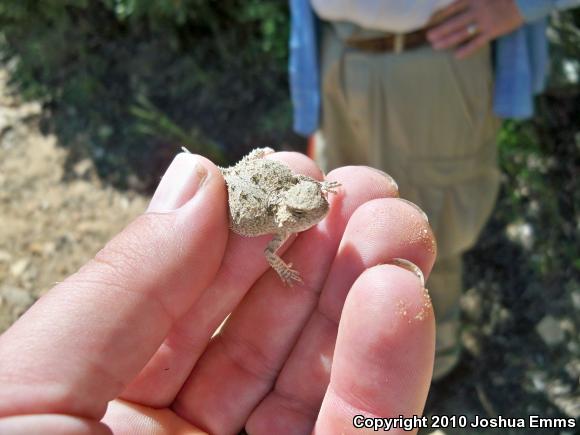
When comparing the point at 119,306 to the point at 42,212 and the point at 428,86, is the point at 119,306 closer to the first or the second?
the point at 428,86

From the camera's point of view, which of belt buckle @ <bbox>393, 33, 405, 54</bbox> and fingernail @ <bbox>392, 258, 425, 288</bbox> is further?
belt buckle @ <bbox>393, 33, 405, 54</bbox>

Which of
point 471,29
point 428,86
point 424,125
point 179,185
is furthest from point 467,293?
point 179,185

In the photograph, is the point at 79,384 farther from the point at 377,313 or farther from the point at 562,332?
the point at 562,332

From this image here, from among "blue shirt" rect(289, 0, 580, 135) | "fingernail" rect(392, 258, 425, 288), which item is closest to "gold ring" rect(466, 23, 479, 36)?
"blue shirt" rect(289, 0, 580, 135)

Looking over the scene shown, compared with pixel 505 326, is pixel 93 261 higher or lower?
higher

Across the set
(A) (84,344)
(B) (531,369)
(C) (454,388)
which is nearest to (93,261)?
(A) (84,344)

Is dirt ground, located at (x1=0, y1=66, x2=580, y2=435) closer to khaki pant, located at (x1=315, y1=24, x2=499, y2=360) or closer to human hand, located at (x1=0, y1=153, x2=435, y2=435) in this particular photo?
khaki pant, located at (x1=315, y1=24, x2=499, y2=360)
